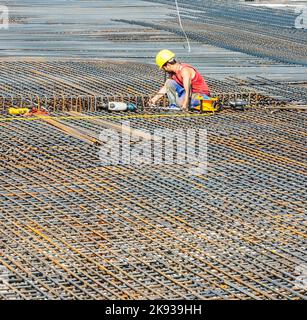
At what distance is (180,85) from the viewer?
12500 mm

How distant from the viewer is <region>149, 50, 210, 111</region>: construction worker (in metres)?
12.2

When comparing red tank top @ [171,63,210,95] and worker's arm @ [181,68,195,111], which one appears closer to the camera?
worker's arm @ [181,68,195,111]

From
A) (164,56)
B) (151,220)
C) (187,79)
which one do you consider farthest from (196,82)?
(151,220)

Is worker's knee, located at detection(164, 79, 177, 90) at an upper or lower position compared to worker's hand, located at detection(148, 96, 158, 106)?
upper

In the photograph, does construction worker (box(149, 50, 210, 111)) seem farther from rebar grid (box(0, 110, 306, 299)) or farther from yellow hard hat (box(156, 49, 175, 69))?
rebar grid (box(0, 110, 306, 299))

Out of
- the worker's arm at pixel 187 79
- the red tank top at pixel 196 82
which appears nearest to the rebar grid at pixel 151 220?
the worker's arm at pixel 187 79

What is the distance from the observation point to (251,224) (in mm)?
8367

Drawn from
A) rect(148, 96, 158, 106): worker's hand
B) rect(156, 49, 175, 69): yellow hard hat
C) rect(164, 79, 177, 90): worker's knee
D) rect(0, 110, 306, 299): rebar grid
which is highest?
rect(156, 49, 175, 69): yellow hard hat

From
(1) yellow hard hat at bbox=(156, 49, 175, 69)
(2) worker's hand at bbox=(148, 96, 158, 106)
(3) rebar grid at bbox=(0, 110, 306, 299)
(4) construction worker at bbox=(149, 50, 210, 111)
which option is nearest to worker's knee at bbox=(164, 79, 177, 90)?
(4) construction worker at bbox=(149, 50, 210, 111)

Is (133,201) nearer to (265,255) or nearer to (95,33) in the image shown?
(265,255)

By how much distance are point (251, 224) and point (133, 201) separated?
1172 millimetres

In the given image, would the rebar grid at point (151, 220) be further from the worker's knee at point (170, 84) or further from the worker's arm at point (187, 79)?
the worker's knee at point (170, 84)

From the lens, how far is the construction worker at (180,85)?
A: 12.2m

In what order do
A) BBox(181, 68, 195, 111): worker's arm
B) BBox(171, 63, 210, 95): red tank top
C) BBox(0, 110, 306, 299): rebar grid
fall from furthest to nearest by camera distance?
BBox(171, 63, 210, 95): red tank top → BBox(181, 68, 195, 111): worker's arm → BBox(0, 110, 306, 299): rebar grid
